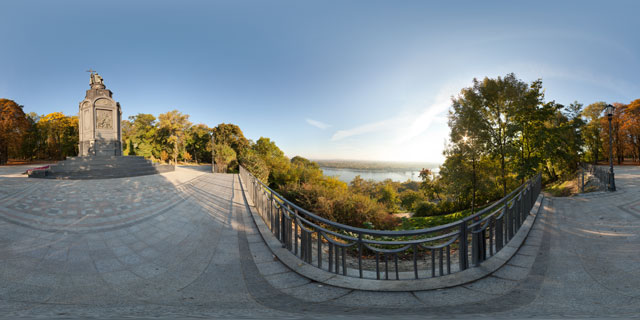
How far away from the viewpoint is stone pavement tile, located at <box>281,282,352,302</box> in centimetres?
278

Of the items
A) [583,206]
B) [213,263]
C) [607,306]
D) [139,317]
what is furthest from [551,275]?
[583,206]

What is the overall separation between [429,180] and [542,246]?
46.9 feet

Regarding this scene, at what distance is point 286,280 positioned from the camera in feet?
10.4

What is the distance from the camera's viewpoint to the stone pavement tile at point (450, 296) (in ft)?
8.62

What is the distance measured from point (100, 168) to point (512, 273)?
15.9 metres

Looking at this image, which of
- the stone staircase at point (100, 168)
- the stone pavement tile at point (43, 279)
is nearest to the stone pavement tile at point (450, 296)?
A: the stone pavement tile at point (43, 279)

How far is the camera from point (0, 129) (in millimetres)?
21734

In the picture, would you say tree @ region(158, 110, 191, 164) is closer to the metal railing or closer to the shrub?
A: the shrub

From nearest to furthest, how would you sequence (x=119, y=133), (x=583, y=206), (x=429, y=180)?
1. (x=583, y=206)
2. (x=119, y=133)
3. (x=429, y=180)

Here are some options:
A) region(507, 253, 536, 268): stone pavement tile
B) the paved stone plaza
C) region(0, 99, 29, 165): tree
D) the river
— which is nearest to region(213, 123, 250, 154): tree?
the river

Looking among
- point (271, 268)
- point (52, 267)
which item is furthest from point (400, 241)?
point (52, 267)

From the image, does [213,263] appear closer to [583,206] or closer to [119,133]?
[583,206]

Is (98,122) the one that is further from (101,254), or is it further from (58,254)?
(101,254)

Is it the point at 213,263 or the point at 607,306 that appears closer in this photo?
the point at 607,306
